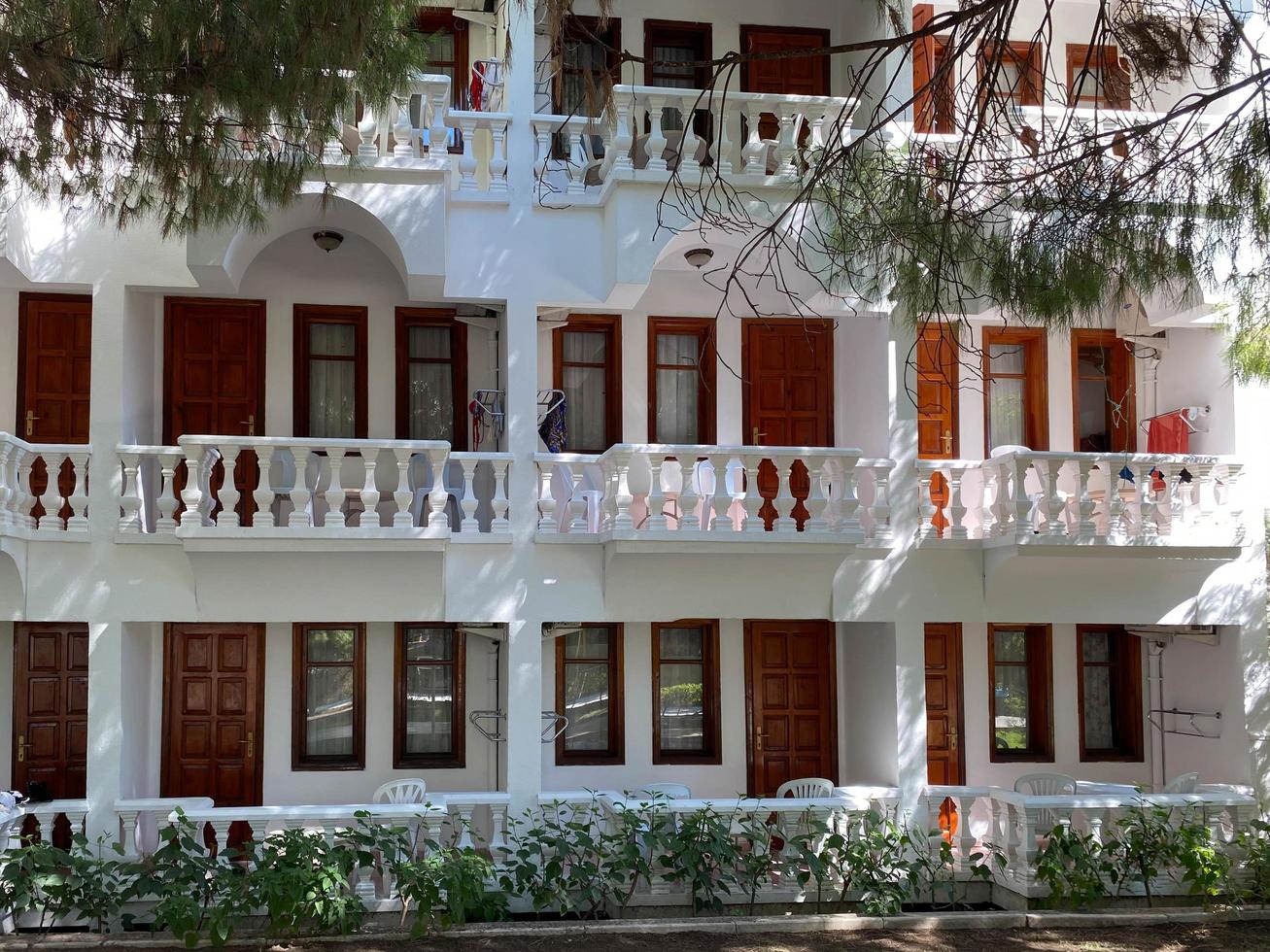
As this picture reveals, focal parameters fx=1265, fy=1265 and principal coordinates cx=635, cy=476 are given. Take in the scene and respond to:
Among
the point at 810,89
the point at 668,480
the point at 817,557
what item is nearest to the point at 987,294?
the point at 817,557

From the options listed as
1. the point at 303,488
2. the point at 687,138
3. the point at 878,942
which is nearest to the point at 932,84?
the point at 687,138

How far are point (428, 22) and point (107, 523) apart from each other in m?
5.83

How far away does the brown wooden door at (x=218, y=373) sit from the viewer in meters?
12.1

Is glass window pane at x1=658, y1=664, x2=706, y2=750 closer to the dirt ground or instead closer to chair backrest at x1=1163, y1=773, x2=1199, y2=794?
the dirt ground

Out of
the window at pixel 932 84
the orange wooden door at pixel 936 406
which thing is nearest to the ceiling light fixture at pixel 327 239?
the window at pixel 932 84

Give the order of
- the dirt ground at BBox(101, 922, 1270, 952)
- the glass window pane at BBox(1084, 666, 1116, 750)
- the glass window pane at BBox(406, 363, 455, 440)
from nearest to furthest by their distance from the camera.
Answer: the dirt ground at BBox(101, 922, 1270, 952)
the glass window pane at BBox(406, 363, 455, 440)
the glass window pane at BBox(1084, 666, 1116, 750)

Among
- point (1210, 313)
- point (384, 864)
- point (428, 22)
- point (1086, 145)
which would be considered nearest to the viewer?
point (1086, 145)

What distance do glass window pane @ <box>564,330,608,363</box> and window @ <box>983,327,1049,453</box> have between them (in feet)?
13.1

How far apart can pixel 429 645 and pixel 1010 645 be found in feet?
19.9

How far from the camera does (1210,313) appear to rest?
1181cm

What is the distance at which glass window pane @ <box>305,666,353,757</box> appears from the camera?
12383 mm

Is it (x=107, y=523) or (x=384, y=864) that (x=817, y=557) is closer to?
(x=384, y=864)

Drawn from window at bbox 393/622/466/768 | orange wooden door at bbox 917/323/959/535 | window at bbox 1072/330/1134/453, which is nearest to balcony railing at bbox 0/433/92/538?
window at bbox 393/622/466/768

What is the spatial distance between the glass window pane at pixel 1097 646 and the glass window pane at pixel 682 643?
4.14 meters
